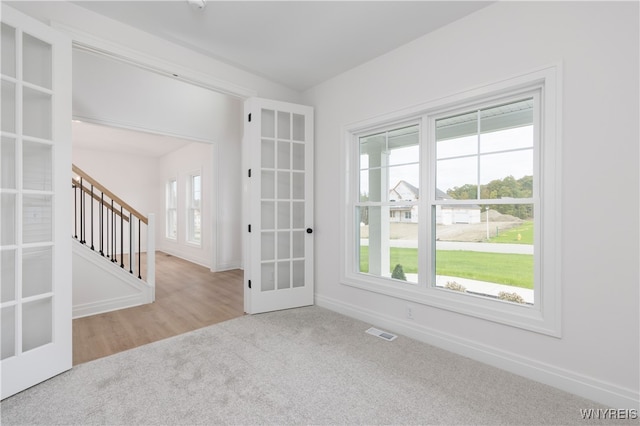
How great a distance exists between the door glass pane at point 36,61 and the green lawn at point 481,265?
122 inches

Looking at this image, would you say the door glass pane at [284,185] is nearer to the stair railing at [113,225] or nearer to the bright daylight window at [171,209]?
the stair railing at [113,225]

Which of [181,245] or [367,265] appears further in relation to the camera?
[181,245]

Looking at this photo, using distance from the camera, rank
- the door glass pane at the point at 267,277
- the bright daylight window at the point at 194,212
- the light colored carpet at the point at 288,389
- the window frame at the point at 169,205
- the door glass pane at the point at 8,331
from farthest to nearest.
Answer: the window frame at the point at 169,205 → the bright daylight window at the point at 194,212 → the door glass pane at the point at 267,277 → the door glass pane at the point at 8,331 → the light colored carpet at the point at 288,389

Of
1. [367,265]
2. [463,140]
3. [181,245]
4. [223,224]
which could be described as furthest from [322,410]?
[181,245]

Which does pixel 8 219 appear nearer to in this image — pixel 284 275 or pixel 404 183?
pixel 284 275

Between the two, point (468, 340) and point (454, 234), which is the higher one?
point (454, 234)

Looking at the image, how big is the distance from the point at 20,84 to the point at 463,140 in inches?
126

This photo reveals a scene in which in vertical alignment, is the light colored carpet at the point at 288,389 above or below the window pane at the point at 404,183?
below

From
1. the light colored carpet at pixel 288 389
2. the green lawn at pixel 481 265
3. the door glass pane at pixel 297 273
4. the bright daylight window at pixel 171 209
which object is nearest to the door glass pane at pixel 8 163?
the light colored carpet at pixel 288 389

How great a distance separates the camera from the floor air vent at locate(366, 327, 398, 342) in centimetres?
262

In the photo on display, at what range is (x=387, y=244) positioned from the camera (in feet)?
9.92

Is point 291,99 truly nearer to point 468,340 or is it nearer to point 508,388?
point 468,340

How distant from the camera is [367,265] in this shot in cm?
320

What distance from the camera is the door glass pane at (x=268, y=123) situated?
3.30 m
